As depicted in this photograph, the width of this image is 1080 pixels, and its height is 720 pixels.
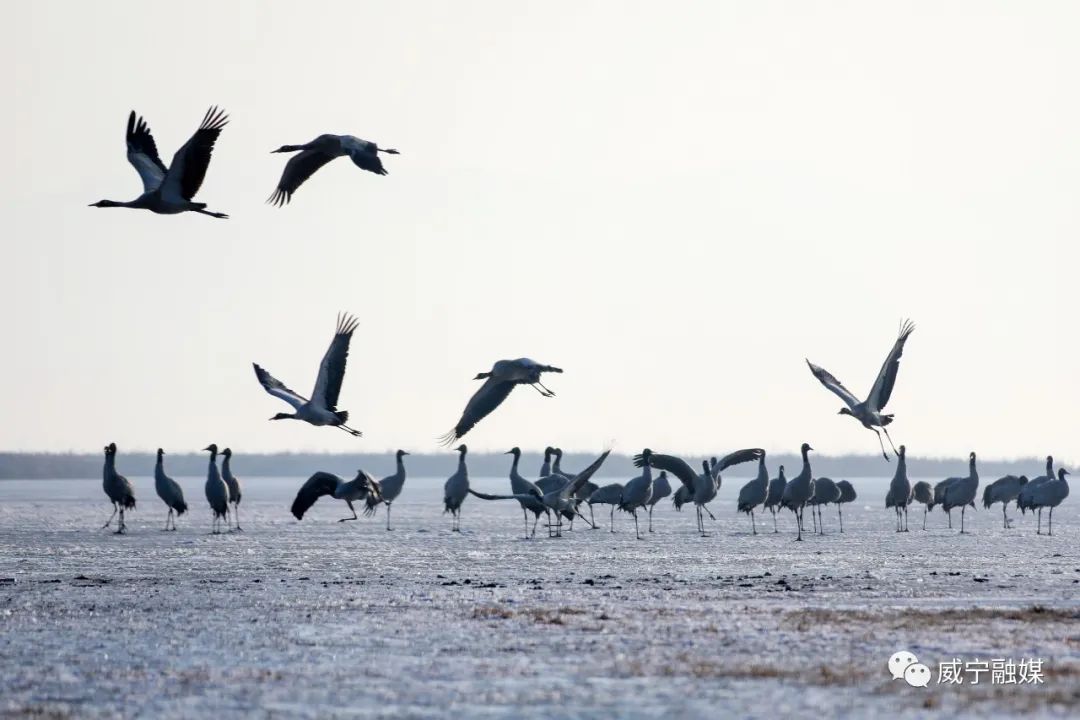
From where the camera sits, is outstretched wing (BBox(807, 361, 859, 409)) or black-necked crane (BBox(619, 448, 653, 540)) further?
black-necked crane (BBox(619, 448, 653, 540))

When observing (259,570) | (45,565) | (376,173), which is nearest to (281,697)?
(376,173)

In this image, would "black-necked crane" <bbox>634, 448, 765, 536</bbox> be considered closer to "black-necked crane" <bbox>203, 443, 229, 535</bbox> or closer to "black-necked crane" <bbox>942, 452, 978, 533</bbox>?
"black-necked crane" <bbox>942, 452, 978, 533</bbox>

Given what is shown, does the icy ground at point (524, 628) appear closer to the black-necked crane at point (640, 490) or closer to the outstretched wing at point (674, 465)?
the black-necked crane at point (640, 490)

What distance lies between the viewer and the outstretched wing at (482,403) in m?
21.6

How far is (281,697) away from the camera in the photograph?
11.8 m

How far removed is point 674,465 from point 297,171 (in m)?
18.0

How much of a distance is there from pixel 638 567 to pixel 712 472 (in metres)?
13.1

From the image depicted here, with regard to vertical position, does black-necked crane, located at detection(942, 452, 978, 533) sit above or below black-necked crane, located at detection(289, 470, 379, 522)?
above

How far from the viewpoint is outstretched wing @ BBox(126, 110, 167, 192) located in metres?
20.8

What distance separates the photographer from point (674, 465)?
37531 millimetres

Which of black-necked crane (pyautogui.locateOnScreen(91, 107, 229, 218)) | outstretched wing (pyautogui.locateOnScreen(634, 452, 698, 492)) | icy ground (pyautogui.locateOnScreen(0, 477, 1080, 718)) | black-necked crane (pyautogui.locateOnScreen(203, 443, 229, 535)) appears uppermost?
black-necked crane (pyautogui.locateOnScreen(91, 107, 229, 218))

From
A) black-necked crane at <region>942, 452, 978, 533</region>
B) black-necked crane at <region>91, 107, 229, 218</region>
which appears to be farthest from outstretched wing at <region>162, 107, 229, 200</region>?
black-necked crane at <region>942, 452, 978, 533</region>

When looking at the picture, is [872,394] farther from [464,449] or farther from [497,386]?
[464,449]

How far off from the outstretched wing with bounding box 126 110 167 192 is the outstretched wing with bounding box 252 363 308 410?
151 inches
